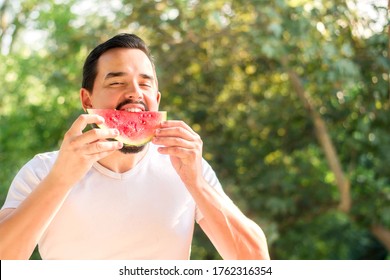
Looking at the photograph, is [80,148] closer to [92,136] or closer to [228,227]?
[92,136]

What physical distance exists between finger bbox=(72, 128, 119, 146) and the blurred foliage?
3129 mm

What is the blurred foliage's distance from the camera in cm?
509

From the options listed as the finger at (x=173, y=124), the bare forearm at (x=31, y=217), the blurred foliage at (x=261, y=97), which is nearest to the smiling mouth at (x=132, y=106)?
the finger at (x=173, y=124)

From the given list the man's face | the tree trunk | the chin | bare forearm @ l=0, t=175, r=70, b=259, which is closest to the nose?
the man's face

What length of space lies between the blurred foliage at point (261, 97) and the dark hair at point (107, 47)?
2710 millimetres

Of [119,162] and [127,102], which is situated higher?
[127,102]

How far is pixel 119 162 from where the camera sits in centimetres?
203

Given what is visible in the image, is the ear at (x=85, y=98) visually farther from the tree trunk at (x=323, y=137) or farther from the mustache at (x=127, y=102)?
the tree trunk at (x=323, y=137)

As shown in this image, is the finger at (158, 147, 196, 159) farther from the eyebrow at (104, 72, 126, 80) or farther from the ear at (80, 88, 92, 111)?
the ear at (80, 88, 92, 111)

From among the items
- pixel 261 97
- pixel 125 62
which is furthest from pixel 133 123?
pixel 261 97

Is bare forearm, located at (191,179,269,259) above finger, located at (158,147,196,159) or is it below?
below

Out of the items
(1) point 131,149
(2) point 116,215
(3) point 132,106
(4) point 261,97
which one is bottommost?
(4) point 261,97

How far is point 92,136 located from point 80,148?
48mm

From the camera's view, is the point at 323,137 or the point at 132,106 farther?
the point at 323,137
